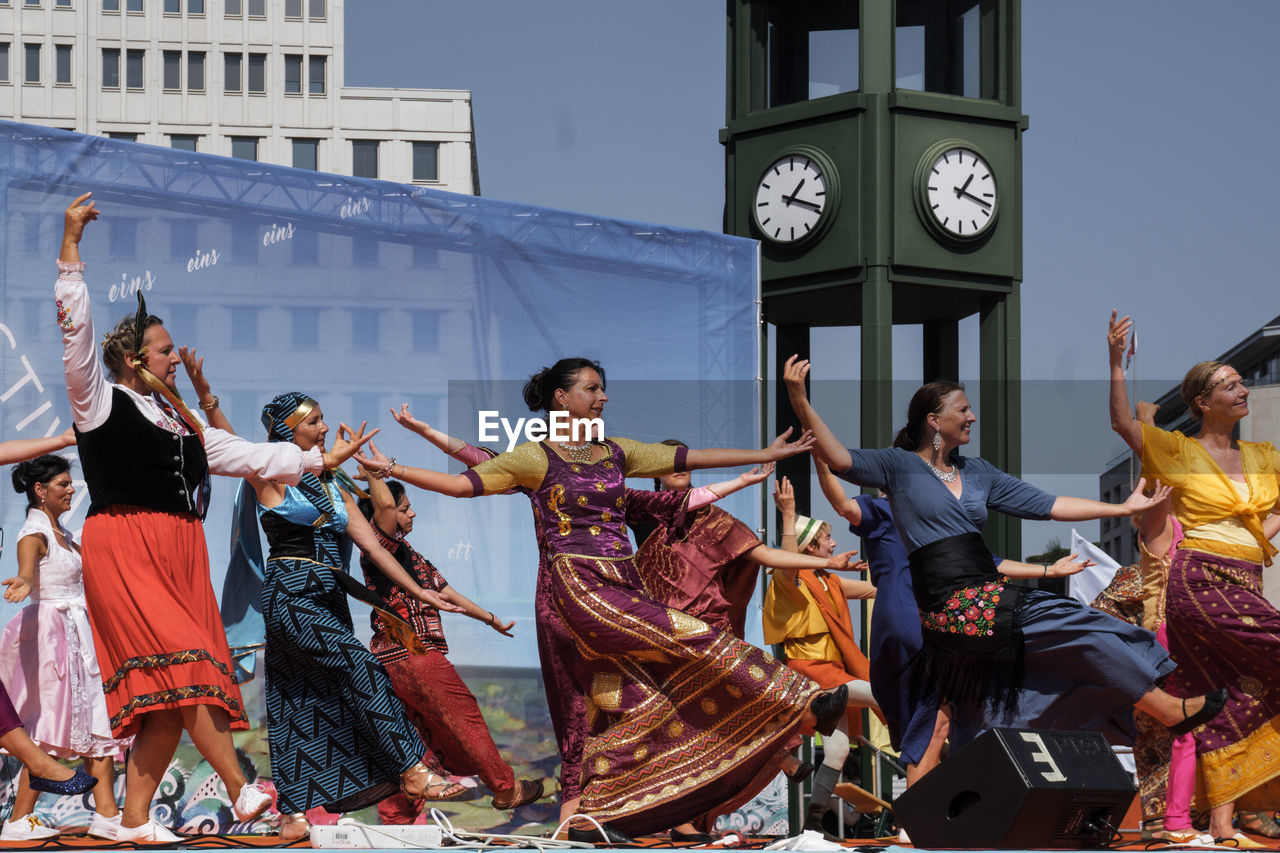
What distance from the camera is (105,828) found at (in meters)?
5.51

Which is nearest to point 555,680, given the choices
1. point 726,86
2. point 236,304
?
point 236,304

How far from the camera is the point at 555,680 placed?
6.13 meters

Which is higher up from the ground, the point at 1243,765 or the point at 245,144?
the point at 245,144

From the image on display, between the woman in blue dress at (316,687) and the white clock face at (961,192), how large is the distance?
4.72m

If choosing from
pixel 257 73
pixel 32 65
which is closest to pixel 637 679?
pixel 257 73

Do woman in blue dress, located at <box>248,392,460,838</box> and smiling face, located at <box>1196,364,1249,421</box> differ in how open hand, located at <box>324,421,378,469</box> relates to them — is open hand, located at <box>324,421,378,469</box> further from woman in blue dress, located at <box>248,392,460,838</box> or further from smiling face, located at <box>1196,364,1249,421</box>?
smiling face, located at <box>1196,364,1249,421</box>

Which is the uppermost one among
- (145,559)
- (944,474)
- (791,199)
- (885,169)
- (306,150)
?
(306,150)

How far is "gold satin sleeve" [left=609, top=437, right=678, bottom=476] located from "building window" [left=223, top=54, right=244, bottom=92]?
41.6m

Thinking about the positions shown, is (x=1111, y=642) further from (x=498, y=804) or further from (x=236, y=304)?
(x=236, y=304)

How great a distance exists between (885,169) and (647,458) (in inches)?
159

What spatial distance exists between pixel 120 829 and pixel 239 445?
1373 millimetres

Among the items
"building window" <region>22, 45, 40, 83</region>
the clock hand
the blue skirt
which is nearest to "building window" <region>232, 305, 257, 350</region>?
the blue skirt

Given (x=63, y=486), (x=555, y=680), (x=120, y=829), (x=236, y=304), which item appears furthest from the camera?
(x=236, y=304)

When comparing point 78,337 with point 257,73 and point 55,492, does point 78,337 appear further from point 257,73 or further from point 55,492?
point 257,73
